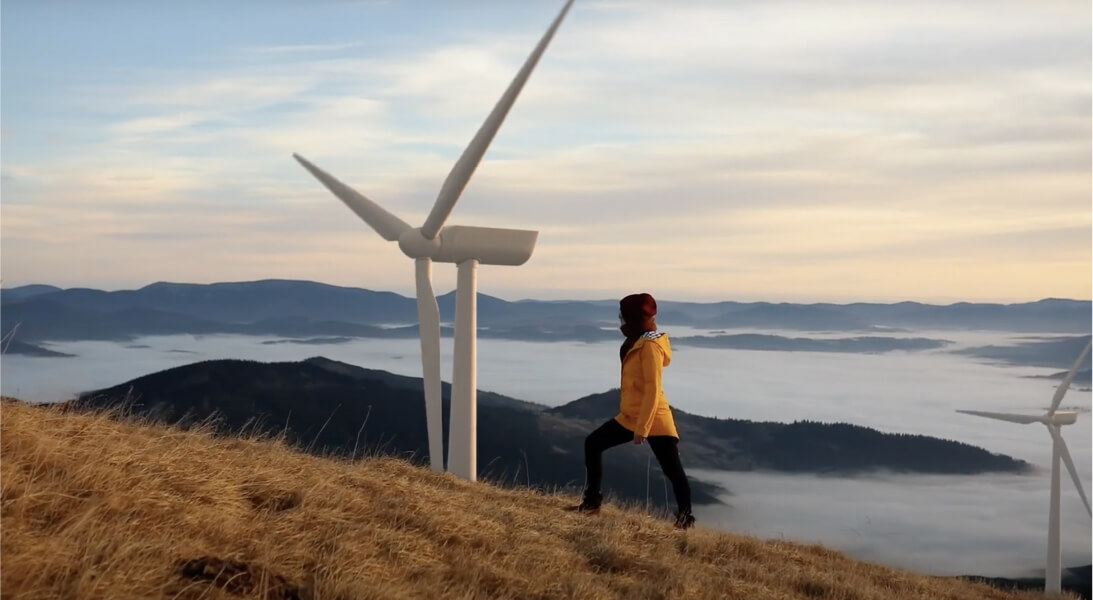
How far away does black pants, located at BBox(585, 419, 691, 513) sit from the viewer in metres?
12.7

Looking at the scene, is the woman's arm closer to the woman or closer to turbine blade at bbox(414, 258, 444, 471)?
the woman

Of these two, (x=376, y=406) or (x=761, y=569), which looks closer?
(x=761, y=569)

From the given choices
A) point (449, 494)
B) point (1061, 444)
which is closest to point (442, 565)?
point (449, 494)

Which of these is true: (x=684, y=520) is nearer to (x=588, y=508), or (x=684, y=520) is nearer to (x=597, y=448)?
(x=588, y=508)

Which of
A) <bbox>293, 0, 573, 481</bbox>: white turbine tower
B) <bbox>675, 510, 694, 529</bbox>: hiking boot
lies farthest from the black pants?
<bbox>293, 0, 573, 481</bbox>: white turbine tower

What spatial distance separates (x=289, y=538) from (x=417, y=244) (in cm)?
1478

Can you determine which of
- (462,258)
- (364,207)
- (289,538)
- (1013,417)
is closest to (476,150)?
(462,258)

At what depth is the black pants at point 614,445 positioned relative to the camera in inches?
499

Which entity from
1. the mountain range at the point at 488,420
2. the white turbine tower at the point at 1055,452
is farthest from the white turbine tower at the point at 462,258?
the mountain range at the point at 488,420

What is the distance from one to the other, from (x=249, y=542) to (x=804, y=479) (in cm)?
17850

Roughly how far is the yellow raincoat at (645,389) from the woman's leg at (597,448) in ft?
0.53

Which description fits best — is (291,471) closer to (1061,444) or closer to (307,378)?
(1061,444)

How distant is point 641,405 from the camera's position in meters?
12.4

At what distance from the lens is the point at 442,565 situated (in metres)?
8.54
